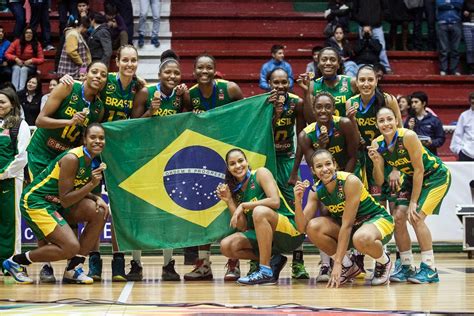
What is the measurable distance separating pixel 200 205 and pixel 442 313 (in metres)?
3.19

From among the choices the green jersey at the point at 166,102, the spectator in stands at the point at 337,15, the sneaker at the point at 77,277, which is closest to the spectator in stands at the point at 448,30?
the spectator in stands at the point at 337,15

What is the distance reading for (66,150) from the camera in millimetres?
8422

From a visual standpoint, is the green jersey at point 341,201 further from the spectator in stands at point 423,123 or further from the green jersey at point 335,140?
the spectator in stands at point 423,123

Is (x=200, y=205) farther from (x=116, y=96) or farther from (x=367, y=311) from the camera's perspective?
(x=367, y=311)

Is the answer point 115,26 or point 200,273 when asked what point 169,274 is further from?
point 115,26

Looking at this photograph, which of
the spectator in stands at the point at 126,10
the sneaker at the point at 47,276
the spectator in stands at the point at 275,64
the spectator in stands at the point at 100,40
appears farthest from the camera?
the spectator in stands at the point at 126,10

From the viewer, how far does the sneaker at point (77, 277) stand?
27.0 feet

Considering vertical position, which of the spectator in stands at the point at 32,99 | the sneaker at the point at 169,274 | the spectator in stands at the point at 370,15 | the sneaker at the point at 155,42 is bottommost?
the sneaker at the point at 169,274

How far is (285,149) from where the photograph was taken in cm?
896

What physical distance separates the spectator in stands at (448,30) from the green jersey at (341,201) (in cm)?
753

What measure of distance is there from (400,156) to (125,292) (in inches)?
93.9

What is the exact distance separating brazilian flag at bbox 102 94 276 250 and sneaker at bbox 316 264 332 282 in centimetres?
91

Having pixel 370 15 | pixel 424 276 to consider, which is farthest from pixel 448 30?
pixel 424 276

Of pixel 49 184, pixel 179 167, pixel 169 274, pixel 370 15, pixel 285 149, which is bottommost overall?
pixel 169 274
